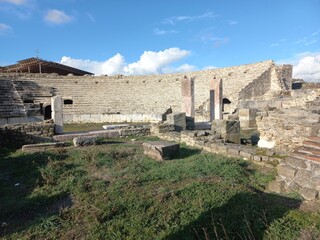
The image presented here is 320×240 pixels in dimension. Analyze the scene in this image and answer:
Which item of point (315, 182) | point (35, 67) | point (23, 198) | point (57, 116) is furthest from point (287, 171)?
point (35, 67)

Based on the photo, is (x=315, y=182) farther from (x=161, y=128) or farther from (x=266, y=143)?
(x=161, y=128)

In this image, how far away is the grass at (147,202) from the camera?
345 cm

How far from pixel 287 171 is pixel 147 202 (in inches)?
114

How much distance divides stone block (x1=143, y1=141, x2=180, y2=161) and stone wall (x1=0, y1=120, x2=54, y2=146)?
4.97 m

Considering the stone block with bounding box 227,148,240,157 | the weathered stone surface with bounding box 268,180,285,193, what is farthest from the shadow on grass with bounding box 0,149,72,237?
the stone block with bounding box 227,148,240,157

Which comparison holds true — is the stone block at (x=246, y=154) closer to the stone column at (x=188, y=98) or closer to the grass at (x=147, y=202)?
the grass at (x=147, y=202)

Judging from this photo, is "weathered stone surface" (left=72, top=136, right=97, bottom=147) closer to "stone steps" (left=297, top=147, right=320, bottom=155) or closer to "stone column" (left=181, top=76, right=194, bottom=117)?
"stone steps" (left=297, top=147, right=320, bottom=155)

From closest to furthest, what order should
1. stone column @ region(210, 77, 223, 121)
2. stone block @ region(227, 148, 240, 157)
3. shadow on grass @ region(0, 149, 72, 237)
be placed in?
shadow on grass @ region(0, 149, 72, 237)
stone block @ region(227, 148, 240, 157)
stone column @ region(210, 77, 223, 121)

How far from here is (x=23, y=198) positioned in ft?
15.6

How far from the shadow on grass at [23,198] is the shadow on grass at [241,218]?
2.34 m

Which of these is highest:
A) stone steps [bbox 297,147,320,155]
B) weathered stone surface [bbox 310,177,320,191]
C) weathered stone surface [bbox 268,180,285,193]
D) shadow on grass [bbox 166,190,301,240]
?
stone steps [bbox 297,147,320,155]

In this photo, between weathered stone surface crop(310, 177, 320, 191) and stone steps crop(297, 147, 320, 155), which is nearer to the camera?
weathered stone surface crop(310, 177, 320, 191)

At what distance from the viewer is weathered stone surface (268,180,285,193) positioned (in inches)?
185

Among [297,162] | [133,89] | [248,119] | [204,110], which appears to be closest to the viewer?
[297,162]
